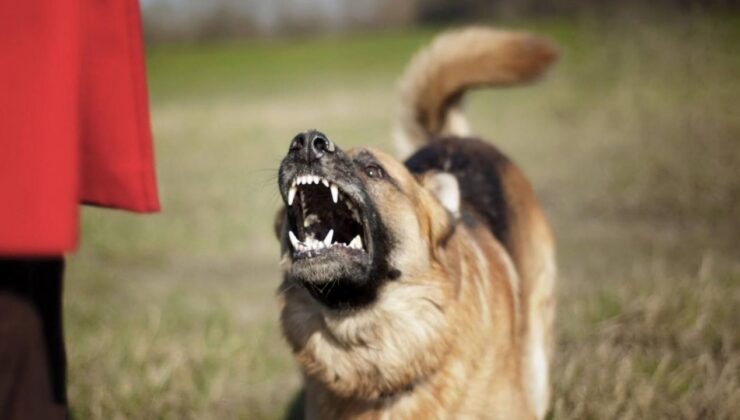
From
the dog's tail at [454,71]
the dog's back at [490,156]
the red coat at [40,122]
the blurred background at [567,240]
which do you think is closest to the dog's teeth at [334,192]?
the dog's back at [490,156]

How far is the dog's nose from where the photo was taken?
309 centimetres

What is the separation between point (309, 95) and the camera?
2475 cm

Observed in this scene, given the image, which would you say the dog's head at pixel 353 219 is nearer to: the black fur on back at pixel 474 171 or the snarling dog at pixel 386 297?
the snarling dog at pixel 386 297

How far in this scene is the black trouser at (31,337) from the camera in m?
2.62

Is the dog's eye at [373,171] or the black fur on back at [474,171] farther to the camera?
the black fur on back at [474,171]

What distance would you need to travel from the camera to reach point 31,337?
2.68 m

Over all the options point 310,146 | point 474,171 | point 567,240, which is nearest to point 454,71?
point 474,171

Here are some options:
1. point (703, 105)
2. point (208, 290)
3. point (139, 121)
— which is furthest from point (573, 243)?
point (703, 105)

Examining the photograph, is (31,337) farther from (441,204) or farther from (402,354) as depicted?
(441,204)

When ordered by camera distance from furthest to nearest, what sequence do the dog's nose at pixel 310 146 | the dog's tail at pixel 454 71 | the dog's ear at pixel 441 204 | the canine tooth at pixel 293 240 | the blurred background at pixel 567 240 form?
the dog's tail at pixel 454 71
the blurred background at pixel 567 240
the dog's ear at pixel 441 204
the canine tooth at pixel 293 240
the dog's nose at pixel 310 146

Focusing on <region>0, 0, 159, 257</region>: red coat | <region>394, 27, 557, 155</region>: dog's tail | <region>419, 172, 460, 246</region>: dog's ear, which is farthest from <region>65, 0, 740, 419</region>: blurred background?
<region>0, 0, 159, 257</region>: red coat

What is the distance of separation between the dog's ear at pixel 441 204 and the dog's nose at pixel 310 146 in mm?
606

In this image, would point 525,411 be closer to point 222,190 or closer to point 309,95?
point 222,190

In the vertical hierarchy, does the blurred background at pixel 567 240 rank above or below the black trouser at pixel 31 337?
below
